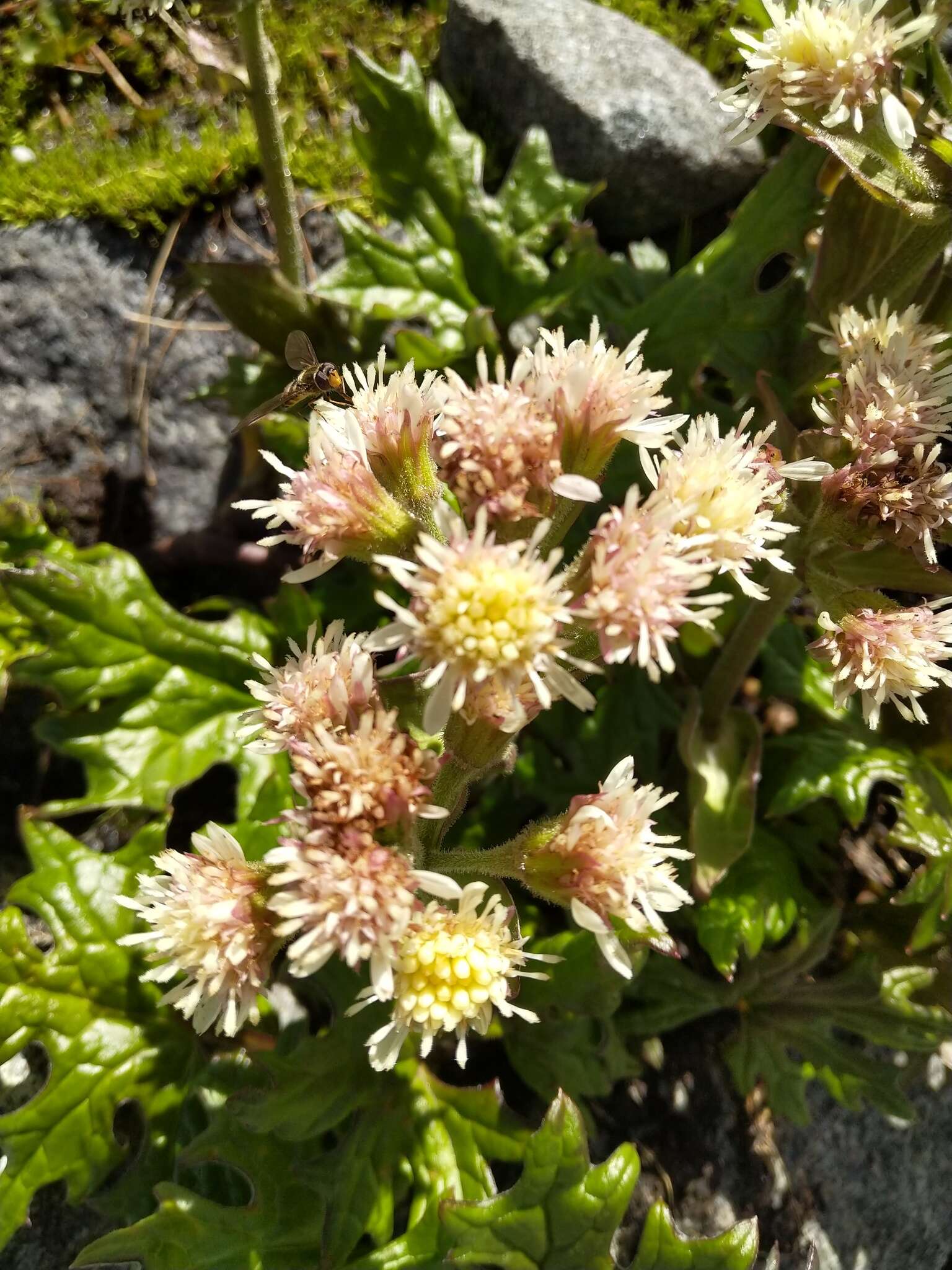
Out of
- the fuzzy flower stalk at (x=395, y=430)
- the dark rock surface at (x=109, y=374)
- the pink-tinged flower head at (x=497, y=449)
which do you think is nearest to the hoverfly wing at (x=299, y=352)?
the fuzzy flower stalk at (x=395, y=430)

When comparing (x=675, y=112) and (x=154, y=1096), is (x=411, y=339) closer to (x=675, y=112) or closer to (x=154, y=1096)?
(x=675, y=112)

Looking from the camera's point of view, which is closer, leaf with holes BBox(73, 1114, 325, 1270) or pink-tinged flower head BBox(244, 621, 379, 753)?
pink-tinged flower head BBox(244, 621, 379, 753)

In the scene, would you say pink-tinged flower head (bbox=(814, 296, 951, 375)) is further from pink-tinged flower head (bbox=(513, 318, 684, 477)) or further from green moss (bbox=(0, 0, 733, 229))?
green moss (bbox=(0, 0, 733, 229))

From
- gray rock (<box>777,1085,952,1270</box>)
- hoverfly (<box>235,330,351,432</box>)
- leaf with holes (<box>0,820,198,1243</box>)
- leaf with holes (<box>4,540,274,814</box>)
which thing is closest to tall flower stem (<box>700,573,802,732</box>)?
hoverfly (<box>235,330,351,432</box>)

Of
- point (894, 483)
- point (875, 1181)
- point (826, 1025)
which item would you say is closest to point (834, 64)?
point (894, 483)

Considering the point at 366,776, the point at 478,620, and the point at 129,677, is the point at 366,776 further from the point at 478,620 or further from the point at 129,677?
the point at 129,677

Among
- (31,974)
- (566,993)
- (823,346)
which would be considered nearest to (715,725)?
(566,993)
